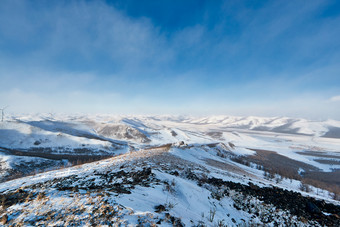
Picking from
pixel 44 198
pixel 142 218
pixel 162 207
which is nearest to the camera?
pixel 142 218

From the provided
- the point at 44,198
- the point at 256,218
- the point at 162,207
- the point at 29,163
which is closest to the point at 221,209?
the point at 256,218

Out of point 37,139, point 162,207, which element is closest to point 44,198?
point 162,207

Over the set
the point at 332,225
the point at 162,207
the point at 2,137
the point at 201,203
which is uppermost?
the point at 162,207

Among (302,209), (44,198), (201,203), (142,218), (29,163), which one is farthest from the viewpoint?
(29,163)

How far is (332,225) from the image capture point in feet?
27.1

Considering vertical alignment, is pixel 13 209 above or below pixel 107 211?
below

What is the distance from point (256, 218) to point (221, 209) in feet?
6.84

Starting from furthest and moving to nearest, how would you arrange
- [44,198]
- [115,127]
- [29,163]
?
[115,127], [29,163], [44,198]

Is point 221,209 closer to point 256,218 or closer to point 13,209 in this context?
point 256,218

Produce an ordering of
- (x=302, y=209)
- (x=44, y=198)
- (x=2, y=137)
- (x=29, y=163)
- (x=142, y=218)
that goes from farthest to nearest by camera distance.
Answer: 1. (x=2, y=137)
2. (x=29, y=163)
3. (x=302, y=209)
4. (x=44, y=198)
5. (x=142, y=218)

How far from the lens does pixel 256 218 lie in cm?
786

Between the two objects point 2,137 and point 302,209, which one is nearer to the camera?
point 302,209

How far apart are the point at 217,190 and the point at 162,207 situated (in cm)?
678

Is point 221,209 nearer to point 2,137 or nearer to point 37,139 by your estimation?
point 37,139
